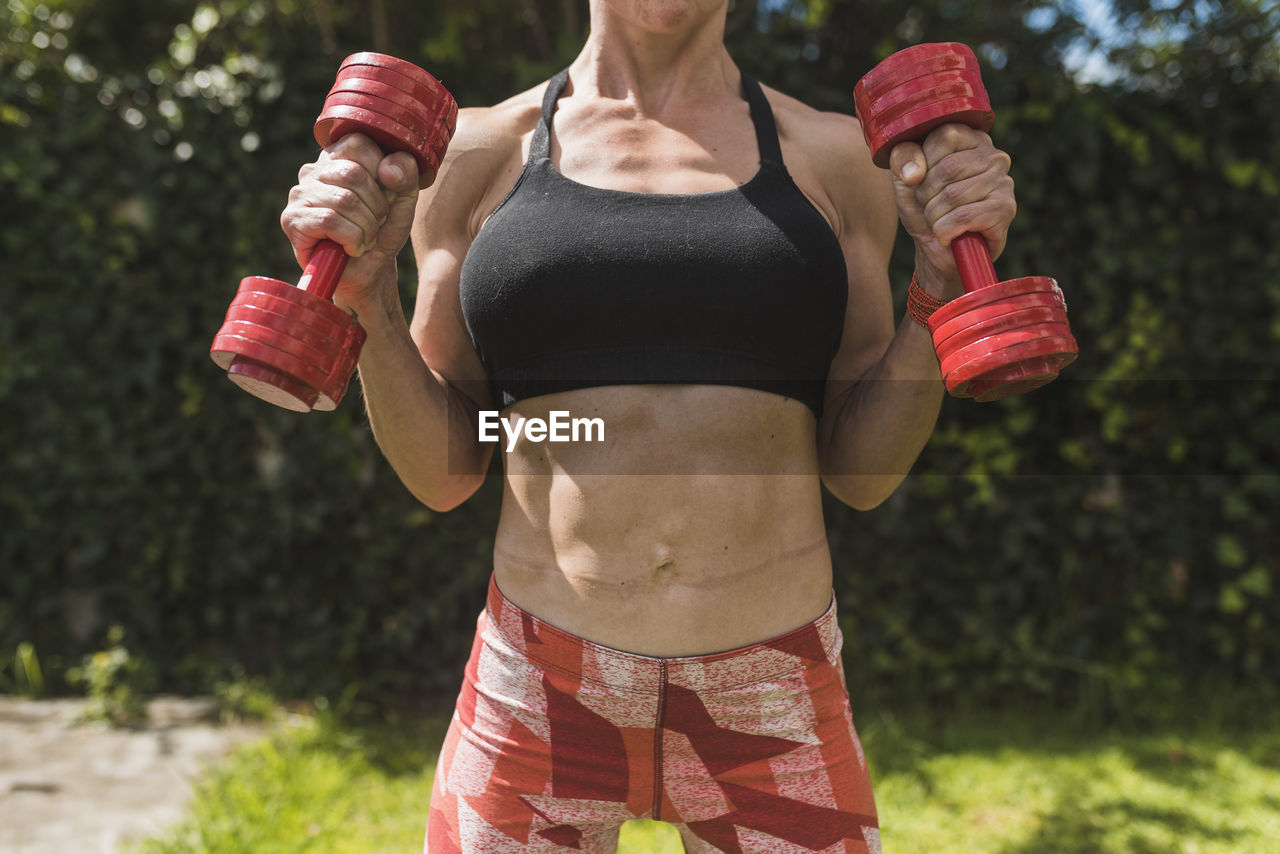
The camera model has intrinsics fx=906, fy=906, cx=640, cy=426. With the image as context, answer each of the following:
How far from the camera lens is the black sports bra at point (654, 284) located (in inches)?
52.4

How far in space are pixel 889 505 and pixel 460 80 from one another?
94.1 inches

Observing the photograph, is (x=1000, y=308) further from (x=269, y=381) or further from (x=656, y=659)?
(x=269, y=381)

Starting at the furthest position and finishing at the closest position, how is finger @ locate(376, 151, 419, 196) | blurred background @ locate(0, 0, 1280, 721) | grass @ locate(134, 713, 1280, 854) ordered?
1. blurred background @ locate(0, 0, 1280, 721)
2. grass @ locate(134, 713, 1280, 854)
3. finger @ locate(376, 151, 419, 196)

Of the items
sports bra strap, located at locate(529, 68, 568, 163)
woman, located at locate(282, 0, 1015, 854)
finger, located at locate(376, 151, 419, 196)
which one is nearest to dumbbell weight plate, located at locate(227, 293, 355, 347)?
woman, located at locate(282, 0, 1015, 854)

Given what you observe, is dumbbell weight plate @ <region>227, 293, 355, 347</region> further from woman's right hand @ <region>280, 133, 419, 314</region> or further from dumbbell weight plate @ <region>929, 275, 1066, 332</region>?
dumbbell weight plate @ <region>929, 275, 1066, 332</region>

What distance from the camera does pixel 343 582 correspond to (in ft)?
12.6

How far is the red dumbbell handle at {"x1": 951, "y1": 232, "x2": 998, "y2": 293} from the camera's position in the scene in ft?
4.00

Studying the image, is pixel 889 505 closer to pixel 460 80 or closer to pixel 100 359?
pixel 460 80

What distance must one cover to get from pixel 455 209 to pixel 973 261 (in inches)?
32.2

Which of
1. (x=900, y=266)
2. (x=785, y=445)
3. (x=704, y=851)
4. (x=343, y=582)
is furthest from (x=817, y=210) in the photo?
(x=343, y=582)

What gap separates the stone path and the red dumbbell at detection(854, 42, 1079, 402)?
2.93 metres

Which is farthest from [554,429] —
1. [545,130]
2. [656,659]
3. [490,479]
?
[490,479]

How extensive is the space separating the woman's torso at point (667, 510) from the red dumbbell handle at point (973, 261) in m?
0.27

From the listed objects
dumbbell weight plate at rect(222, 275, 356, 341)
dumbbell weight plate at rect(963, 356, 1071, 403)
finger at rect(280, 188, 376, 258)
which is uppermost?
finger at rect(280, 188, 376, 258)
